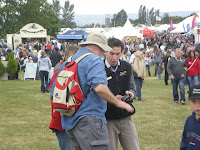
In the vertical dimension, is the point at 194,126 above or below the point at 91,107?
below

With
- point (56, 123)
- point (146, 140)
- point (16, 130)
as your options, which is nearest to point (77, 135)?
point (56, 123)

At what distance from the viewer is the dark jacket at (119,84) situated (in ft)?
15.8

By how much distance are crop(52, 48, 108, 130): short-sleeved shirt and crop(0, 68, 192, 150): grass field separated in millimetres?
3919

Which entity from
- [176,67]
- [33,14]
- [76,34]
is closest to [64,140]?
[176,67]

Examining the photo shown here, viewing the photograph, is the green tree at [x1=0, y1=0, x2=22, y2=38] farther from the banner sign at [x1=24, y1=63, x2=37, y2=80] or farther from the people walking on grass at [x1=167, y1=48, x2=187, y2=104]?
the people walking on grass at [x1=167, y1=48, x2=187, y2=104]

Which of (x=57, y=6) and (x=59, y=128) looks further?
(x=57, y=6)

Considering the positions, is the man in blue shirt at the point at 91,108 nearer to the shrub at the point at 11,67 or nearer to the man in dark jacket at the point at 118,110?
the man in dark jacket at the point at 118,110

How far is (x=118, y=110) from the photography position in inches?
190

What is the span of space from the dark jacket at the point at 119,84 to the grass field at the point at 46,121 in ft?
9.69

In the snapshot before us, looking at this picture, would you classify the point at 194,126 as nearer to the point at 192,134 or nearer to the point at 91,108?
the point at 192,134

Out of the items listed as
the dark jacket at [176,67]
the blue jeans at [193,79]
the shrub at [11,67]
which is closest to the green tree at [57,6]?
the shrub at [11,67]

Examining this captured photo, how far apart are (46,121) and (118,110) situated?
18.6 feet

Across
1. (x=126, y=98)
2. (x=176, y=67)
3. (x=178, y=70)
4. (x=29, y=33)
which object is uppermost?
(x=29, y=33)

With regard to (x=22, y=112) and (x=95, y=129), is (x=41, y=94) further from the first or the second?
(x=95, y=129)
